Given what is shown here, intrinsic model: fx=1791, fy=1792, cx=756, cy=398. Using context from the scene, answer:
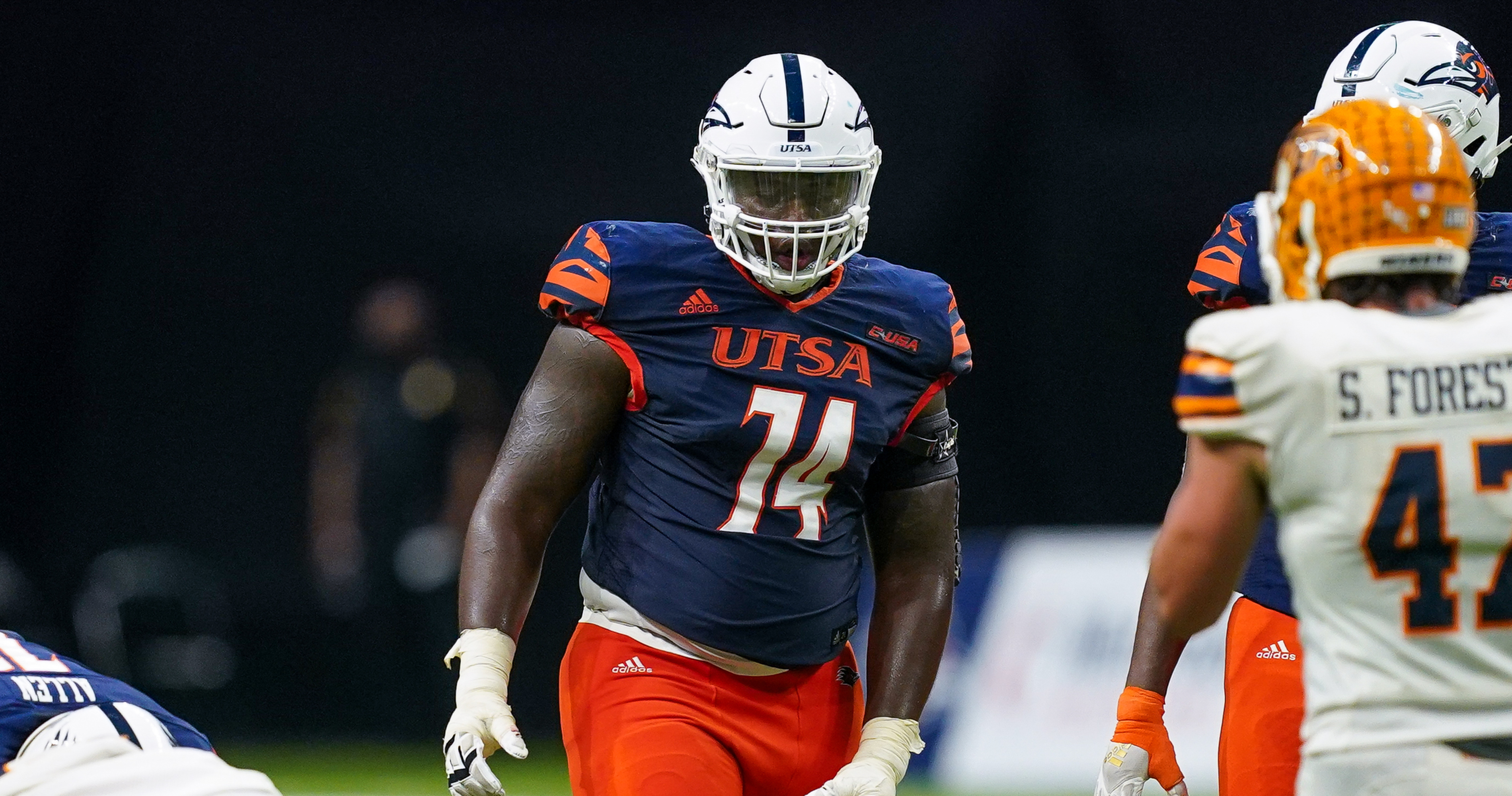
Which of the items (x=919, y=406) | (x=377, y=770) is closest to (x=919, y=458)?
(x=919, y=406)

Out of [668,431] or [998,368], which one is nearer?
[668,431]

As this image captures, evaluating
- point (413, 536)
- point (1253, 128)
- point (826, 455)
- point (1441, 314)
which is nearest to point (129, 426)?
point (413, 536)

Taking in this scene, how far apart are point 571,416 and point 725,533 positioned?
290 millimetres

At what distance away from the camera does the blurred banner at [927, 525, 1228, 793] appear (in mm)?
5383

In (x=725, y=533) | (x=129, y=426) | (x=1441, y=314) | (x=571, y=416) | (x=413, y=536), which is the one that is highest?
(x=1441, y=314)

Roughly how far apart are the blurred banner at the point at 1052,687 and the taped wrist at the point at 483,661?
3086mm

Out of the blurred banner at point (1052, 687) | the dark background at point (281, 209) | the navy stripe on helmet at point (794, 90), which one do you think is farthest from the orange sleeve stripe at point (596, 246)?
the dark background at point (281, 209)

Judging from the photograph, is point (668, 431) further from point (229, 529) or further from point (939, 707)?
point (229, 529)

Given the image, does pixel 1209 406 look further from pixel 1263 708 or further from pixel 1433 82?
pixel 1433 82

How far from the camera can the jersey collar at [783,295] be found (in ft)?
9.00

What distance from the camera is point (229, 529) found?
252 inches

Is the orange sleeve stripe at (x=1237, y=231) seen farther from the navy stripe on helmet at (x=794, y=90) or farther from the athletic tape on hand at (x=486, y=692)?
the athletic tape on hand at (x=486, y=692)

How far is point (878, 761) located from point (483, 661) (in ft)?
1.98

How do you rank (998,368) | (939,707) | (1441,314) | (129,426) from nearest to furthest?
(1441,314) < (939,707) < (998,368) < (129,426)
